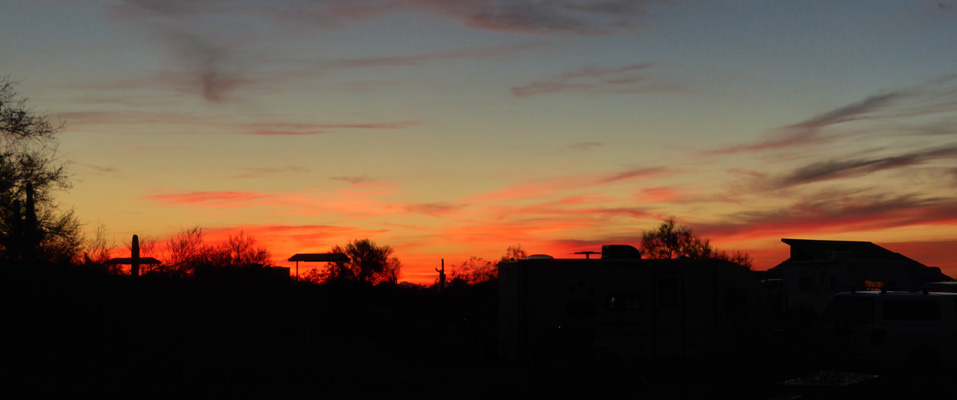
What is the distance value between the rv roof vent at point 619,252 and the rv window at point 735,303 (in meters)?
2.20

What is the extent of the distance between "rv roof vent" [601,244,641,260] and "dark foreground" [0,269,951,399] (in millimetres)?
2404

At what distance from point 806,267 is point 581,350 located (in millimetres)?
21524

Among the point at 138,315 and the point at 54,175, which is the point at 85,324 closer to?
the point at 138,315

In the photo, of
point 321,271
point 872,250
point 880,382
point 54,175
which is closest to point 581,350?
point 880,382

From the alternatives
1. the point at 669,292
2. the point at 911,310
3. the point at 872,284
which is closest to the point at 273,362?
the point at 669,292

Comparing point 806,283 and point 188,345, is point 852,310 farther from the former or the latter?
point 806,283

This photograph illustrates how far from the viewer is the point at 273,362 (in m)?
19.6

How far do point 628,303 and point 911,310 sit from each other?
5588mm

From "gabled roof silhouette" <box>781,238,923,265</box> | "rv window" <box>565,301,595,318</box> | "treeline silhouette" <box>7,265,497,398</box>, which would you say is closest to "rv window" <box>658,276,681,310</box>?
"rv window" <box>565,301,595,318</box>

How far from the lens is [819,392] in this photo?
46.6 feet

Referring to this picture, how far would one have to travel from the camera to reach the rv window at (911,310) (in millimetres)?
17188

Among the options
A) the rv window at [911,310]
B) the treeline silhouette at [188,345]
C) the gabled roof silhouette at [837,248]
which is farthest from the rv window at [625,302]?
the gabled roof silhouette at [837,248]

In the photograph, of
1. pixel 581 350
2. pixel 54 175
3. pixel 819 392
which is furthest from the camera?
pixel 54 175

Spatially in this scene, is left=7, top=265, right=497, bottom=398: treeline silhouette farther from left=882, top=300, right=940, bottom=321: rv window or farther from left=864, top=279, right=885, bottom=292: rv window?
left=864, top=279, right=885, bottom=292: rv window
